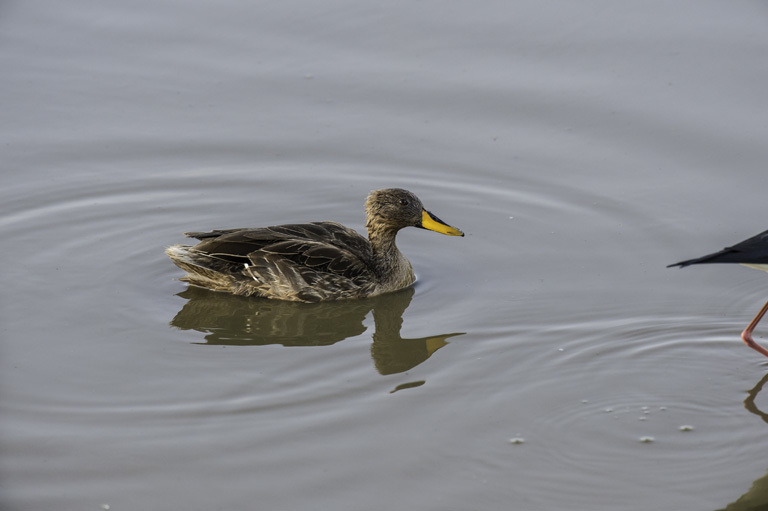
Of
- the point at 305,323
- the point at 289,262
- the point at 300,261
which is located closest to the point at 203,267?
the point at 289,262

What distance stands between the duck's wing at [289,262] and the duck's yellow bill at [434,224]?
0.65 meters

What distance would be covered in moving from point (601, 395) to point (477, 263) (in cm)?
254

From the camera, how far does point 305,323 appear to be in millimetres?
9492

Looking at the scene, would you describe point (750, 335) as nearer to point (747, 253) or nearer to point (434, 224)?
point (747, 253)

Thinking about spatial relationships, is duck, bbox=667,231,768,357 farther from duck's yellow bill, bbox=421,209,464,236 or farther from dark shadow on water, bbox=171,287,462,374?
duck's yellow bill, bbox=421,209,464,236

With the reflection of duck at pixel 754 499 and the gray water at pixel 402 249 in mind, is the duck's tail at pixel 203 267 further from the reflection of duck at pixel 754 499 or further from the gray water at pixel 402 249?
the reflection of duck at pixel 754 499

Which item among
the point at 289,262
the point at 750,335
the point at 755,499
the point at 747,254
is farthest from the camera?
the point at 289,262

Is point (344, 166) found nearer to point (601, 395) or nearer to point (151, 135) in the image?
point (151, 135)

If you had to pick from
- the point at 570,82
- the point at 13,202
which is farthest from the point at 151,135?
the point at 570,82

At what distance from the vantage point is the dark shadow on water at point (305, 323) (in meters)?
8.84

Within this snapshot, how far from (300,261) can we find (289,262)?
108mm

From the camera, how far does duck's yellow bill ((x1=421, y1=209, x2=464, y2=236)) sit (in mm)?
10148

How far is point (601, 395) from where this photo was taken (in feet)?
26.0

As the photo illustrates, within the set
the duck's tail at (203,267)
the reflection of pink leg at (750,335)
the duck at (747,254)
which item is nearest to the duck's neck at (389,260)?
the duck's tail at (203,267)
